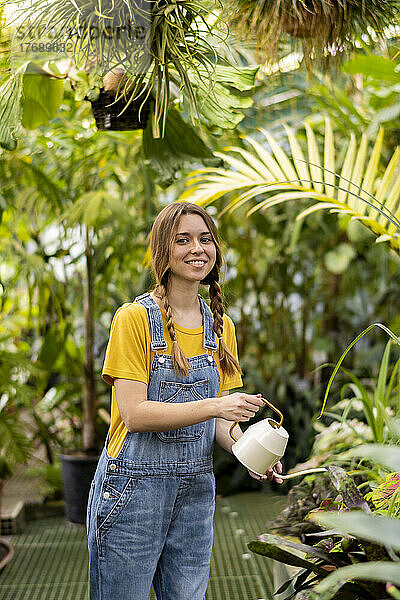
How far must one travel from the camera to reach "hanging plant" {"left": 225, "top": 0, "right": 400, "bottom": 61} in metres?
1.76

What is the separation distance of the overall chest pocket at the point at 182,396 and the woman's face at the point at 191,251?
0.76 ft

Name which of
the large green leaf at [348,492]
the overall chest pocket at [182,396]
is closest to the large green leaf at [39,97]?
the overall chest pocket at [182,396]

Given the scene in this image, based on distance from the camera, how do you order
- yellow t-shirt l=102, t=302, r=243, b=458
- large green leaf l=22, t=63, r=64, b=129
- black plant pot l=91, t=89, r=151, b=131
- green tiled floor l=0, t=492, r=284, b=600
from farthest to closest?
green tiled floor l=0, t=492, r=284, b=600 → large green leaf l=22, t=63, r=64, b=129 → black plant pot l=91, t=89, r=151, b=131 → yellow t-shirt l=102, t=302, r=243, b=458

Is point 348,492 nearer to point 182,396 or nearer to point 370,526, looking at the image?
point 182,396

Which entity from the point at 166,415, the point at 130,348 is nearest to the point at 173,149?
the point at 130,348

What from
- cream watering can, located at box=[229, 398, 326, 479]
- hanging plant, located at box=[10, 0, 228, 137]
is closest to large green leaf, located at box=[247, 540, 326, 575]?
cream watering can, located at box=[229, 398, 326, 479]

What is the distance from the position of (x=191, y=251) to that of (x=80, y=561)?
6.19ft

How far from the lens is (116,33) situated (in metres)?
1.60

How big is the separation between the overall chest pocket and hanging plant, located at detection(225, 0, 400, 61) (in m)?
1.01

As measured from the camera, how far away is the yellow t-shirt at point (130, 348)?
135 centimetres

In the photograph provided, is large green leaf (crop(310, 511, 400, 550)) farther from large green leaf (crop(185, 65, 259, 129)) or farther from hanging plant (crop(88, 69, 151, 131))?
large green leaf (crop(185, 65, 259, 129))

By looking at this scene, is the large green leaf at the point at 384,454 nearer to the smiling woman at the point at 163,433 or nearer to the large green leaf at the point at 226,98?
the smiling woman at the point at 163,433

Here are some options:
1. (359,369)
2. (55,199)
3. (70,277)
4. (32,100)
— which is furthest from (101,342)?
(32,100)

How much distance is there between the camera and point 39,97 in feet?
6.64
